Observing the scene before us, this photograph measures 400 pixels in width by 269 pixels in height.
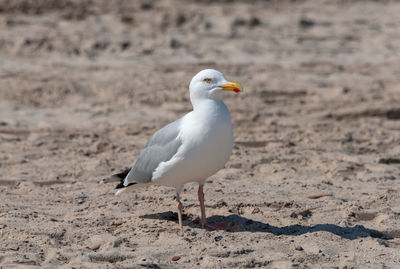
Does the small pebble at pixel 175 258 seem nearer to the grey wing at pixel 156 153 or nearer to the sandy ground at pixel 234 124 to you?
the sandy ground at pixel 234 124

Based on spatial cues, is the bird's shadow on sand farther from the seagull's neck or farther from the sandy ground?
the seagull's neck

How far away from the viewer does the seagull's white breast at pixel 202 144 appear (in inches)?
189

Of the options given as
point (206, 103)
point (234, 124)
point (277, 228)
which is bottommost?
point (277, 228)

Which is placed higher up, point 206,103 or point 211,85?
point 211,85

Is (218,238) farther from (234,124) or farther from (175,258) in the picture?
(234,124)

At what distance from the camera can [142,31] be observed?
1227 cm

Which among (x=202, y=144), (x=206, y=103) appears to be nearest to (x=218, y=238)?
(x=202, y=144)

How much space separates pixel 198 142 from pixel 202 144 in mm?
31

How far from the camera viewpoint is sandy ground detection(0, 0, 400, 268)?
488cm

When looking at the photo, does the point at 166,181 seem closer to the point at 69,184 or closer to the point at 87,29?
the point at 69,184

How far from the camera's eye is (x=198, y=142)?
480 cm

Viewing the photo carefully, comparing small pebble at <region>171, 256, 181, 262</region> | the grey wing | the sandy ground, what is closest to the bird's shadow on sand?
the sandy ground

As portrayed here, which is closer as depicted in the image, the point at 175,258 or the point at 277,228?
the point at 175,258

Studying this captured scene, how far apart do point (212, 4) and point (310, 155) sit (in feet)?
26.7
